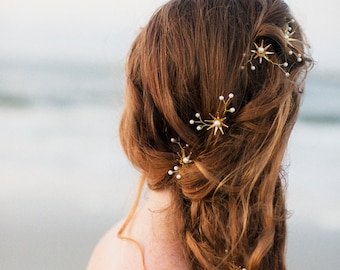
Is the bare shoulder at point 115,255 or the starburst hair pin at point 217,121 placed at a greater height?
the starburst hair pin at point 217,121

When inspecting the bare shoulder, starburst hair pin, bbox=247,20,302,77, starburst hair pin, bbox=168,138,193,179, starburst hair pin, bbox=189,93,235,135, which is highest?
starburst hair pin, bbox=247,20,302,77

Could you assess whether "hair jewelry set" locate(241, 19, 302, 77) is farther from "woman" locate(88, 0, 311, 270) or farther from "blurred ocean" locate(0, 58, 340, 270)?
"blurred ocean" locate(0, 58, 340, 270)

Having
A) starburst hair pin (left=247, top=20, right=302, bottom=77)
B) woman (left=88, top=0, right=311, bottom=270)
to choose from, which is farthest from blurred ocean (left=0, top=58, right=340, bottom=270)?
starburst hair pin (left=247, top=20, right=302, bottom=77)

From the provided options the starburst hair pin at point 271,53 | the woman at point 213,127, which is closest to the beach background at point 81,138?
the woman at point 213,127

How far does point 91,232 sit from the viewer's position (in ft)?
11.6

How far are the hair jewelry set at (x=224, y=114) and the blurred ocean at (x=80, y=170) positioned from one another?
0.40 meters

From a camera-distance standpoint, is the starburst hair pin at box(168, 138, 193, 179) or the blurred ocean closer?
the starburst hair pin at box(168, 138, 193, 179)

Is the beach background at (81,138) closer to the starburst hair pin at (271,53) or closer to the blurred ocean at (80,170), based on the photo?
the blurred ocean at (80,170)

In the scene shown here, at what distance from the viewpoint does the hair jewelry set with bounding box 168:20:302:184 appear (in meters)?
1.43

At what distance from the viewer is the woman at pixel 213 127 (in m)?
1.43

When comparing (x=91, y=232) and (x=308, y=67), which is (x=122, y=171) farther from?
(x=308, y=67)

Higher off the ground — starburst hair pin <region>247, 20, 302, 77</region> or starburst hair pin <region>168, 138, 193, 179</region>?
starburst hair pin <region>247, 20, 302, 77</region>

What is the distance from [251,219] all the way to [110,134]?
344cm

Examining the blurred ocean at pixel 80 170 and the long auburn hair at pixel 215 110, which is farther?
the blurred ocean at pixel 80 170
